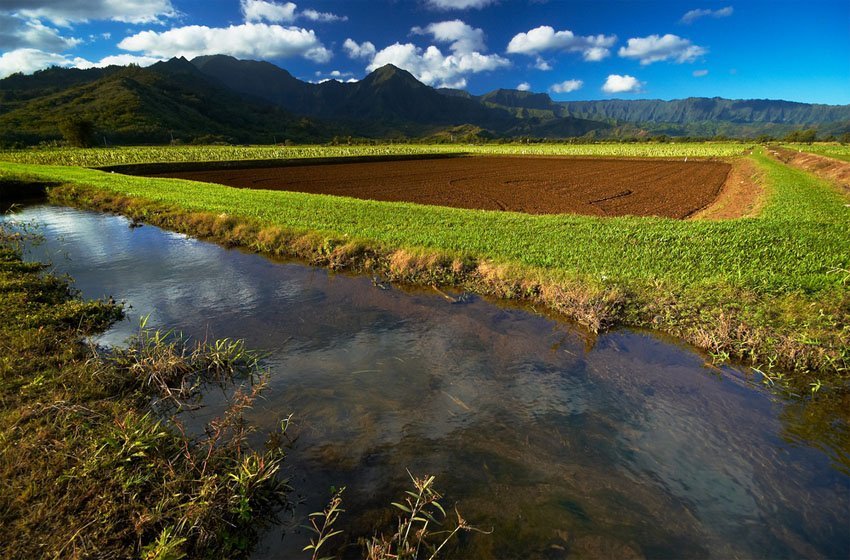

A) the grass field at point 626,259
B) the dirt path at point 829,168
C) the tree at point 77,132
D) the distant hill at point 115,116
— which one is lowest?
the grass field at point 626,259

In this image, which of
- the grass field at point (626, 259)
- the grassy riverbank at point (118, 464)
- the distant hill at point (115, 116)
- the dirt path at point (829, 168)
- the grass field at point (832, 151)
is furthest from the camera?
the distant hill at point (115, 116)

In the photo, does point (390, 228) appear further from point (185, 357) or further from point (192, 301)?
point (185, 357)

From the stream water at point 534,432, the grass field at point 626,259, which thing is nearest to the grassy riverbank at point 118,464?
the stream water at point 534,432

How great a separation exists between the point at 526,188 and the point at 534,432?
116 ft

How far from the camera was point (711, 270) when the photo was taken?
484 inches

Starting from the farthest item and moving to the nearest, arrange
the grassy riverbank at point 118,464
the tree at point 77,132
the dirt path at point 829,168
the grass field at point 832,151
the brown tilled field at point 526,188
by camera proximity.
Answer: the tree at point 77,132 < the grass field at point 832,151 < the dirt path at point 829,168 < the brown tilled field at point 526,188 < the grassy riverbank at point 118,464

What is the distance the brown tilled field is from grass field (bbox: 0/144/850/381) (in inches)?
324

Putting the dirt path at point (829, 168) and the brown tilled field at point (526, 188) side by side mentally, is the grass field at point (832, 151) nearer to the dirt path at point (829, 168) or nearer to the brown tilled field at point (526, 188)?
the dirt path at point (829, 168)

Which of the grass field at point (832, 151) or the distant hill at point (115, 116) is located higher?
the distant hill at point (115, 116)

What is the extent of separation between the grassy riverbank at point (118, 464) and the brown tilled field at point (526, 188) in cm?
2411

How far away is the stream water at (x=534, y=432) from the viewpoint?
5.31 metres

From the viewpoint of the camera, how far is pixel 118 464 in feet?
17.8

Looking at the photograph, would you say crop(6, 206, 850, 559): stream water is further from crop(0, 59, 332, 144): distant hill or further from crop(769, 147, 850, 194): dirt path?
crop(0, 59, 332, 144): distant hill

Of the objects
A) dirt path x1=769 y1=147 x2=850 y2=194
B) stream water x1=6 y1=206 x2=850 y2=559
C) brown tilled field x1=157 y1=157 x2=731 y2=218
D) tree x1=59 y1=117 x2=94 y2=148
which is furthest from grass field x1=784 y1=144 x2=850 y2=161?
tree x1=59 y1=117 x2=94 y2=148
